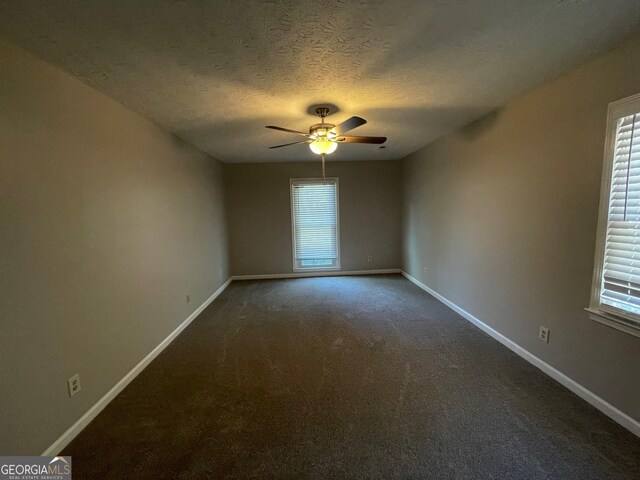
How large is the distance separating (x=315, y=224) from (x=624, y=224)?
173 inches

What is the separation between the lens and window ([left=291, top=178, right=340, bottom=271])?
18.2ft

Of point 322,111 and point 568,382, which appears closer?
point 568,382

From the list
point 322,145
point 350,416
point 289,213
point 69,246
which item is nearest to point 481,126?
point 322,145

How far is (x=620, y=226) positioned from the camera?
1730mm

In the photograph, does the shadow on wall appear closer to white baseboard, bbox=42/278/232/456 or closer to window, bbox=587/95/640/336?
window, bbox=587/95/640/336

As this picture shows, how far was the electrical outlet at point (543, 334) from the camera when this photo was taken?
225 centimetres

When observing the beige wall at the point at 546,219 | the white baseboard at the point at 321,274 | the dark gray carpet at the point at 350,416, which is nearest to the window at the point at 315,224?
the white baseboard at the point at 321,274

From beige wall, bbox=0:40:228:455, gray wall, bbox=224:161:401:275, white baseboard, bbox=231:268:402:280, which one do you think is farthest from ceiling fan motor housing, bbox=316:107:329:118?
white baseboard, bbox=231:268:402:280

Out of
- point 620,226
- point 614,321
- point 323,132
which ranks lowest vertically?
point 614,321

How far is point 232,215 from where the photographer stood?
5441 mm

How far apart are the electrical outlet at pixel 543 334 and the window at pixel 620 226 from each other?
454 millimetres

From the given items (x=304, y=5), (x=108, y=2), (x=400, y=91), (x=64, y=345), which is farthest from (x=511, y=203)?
(x=64, y=345)

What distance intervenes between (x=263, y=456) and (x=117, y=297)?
162 centimetres

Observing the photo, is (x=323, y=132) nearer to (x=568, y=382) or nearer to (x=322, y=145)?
(x=322, y=145)
